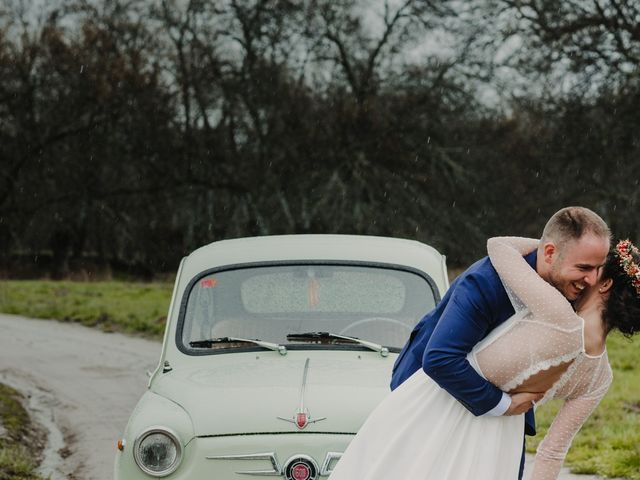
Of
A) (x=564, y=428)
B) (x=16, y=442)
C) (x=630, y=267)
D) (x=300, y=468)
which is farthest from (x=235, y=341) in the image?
(x=16, y=442)

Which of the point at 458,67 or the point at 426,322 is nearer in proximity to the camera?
the point at 426,322

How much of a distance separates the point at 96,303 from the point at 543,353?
17.4 m

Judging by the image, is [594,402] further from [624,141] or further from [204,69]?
[204,69]

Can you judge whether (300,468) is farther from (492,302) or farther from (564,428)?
(492,302)

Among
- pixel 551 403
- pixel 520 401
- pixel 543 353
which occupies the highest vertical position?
pixel 543 353

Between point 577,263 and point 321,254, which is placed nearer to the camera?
point 577,263

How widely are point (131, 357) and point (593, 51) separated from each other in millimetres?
12136

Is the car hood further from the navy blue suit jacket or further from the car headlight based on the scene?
the navy blue suit jacket

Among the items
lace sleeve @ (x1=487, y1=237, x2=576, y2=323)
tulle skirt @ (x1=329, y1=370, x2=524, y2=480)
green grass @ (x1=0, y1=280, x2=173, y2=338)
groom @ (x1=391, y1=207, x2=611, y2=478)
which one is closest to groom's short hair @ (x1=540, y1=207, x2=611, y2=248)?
groom @ (x1=391, y1=207, x2=611, y2=478)

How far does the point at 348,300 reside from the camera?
17.9 ft

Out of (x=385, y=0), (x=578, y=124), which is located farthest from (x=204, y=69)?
(x=578, y=124)

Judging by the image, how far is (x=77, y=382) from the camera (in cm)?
1131

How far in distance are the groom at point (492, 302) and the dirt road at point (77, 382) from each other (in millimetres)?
3959

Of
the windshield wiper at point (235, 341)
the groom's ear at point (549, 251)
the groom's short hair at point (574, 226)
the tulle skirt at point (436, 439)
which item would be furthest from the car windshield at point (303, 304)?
the groom's short hair at point (574, 226)
